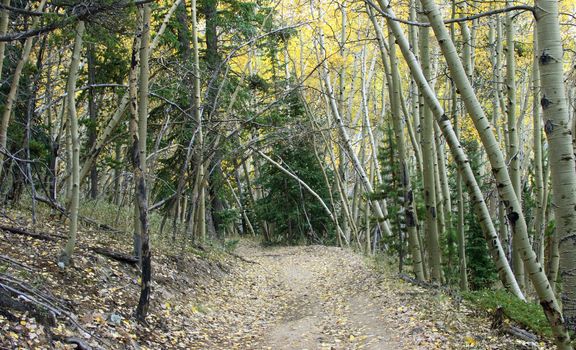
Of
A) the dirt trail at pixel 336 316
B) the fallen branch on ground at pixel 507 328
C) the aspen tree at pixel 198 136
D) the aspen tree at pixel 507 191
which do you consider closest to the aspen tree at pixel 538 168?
the dirt trail at pixel 336 316

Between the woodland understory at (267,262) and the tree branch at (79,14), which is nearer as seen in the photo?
the woodland understory at (267,262)

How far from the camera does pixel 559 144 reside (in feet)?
11.3

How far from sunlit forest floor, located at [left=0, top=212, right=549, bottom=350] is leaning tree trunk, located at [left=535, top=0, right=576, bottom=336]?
2690 mm

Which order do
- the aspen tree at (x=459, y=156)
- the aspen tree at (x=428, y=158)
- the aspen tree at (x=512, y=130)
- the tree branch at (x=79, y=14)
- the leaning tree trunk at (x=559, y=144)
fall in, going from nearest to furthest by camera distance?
1. the leaning tree trunk at (x=559, y=144)
2. the tree branch at (x=79, y=14)
3. the aspen tree at (x=459, y=156)
4. the aspen tree at (x=428, y=158)
5. the aspen tree at (x=512, y=130)

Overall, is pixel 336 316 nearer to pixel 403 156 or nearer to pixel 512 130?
pixel 403 156

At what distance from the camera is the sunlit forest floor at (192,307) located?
5.29 meters

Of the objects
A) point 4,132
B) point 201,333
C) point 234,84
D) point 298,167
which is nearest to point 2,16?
point 4,132

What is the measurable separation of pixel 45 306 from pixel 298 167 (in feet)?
52.4

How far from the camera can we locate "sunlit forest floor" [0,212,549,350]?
529 cm

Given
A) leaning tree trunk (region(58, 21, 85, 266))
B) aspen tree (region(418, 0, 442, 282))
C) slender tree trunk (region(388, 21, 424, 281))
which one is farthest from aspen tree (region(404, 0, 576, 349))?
leaning tree trunk (region(58, 21, 85, 266))

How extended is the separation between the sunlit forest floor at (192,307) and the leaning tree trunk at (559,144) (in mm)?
2690

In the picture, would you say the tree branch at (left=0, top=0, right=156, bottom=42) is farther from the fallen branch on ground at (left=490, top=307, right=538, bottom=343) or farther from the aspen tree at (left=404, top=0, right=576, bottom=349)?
the fallen branch on ground at (left=490, top=307, right=538, bottom=343)

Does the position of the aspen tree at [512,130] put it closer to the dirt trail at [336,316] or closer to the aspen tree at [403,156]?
the aspen tree at [403,156]

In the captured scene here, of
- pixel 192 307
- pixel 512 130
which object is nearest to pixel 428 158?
pixel 512 130
